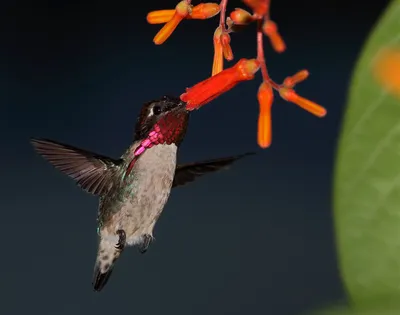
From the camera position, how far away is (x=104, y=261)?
4.30 ft

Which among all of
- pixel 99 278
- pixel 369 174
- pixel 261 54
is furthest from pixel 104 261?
pixel 369 174

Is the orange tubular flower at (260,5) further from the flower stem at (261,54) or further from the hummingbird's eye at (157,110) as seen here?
the hummingbird's eye at (157,110)

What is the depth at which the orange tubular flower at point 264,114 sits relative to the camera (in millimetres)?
838

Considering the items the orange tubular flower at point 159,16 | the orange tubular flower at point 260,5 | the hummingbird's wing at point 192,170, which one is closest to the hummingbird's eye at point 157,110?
the orange tubular flower at point 159,16

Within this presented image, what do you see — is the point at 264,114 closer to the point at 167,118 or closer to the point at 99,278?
the point at 167,118

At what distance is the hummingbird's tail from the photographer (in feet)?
4.31

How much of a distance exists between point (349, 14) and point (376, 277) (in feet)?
12.1

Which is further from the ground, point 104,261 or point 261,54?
point 261,54

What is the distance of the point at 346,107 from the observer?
665 mm

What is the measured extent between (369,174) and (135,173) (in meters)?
0.63

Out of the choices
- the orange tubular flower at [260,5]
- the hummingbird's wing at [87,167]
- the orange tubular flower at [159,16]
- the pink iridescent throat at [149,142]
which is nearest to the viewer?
the orange tubular flower at [260,5]

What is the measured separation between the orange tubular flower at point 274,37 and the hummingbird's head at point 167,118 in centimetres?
28

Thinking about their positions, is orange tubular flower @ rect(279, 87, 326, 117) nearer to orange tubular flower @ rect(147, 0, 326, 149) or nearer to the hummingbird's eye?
orange tubular flower @ rect(147, 0, 326, 149)

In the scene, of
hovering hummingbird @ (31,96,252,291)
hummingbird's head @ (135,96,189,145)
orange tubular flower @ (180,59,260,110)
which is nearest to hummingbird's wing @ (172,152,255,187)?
hovering hummingbird @ (31,96,252,291)
